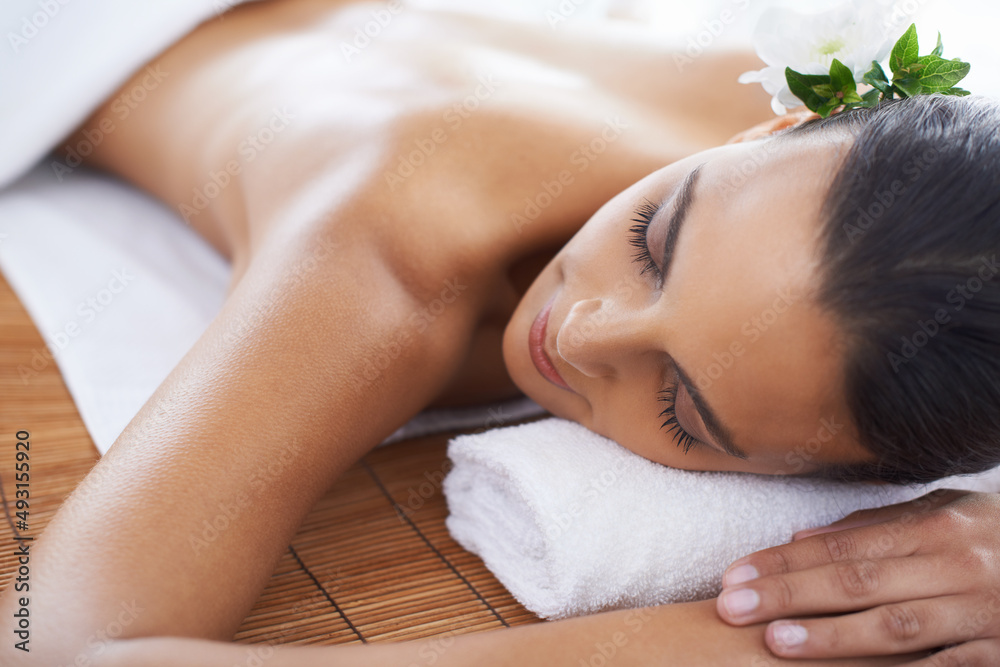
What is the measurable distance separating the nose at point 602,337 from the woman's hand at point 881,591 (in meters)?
0.25

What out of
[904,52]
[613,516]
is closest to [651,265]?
[613,516]

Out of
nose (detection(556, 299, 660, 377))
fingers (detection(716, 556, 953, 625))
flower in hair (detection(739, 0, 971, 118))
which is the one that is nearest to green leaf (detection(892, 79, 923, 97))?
flower in hair (detection(739, 0, 971, 118))

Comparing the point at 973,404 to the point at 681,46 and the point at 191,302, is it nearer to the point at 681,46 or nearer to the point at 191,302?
the point at 681,46

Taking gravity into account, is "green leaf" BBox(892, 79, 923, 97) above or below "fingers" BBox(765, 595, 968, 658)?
above

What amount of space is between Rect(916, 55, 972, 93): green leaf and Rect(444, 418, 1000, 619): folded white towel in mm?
A: 479


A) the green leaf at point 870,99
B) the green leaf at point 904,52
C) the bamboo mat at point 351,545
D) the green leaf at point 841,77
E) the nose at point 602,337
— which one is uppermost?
the green leaf at point 904,52

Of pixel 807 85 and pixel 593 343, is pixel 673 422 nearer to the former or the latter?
pixel 593 343

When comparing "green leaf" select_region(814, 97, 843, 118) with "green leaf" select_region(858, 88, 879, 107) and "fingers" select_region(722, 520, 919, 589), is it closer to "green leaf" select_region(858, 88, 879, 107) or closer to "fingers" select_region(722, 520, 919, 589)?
"green leaf" select_region(858, 88, 879, 107)

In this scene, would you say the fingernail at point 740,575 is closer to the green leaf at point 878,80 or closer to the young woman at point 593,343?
the young woman at point 593,343

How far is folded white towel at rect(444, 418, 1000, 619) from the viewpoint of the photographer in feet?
2.89

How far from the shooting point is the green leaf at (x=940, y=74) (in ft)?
3.06

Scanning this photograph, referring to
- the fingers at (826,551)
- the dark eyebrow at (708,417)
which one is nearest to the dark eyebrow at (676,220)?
the dark eyebrow at (708,417)

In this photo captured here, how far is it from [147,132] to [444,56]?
2.20 ft

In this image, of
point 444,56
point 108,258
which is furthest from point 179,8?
point 444,56
